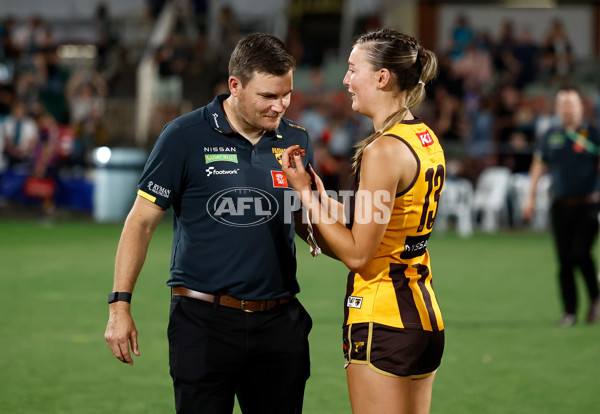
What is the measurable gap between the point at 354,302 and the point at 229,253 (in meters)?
0.60

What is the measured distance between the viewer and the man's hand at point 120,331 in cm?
384

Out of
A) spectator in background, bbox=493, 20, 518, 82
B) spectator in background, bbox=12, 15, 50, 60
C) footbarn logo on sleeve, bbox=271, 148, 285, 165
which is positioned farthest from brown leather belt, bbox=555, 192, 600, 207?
spectator in background, bbox=12, 15, 50, 60

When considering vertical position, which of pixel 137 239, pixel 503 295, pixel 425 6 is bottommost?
pixel 503 295

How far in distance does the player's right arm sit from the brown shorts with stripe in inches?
37.4

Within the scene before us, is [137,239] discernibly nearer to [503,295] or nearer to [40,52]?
[503,295]

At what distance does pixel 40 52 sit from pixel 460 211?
40.9 feet

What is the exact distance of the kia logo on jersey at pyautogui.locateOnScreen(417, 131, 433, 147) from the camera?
3746mm

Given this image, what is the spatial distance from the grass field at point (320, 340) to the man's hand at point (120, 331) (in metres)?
2.65


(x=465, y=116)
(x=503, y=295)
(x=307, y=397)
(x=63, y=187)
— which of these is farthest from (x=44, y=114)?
(x=307, y=397)

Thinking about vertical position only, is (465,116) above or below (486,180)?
above

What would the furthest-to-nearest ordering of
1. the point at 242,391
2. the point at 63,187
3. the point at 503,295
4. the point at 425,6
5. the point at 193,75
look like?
the point at 425,6 → the point at 193,75 → the point at 63,187 → the point at 503,295 → the point at 242,391

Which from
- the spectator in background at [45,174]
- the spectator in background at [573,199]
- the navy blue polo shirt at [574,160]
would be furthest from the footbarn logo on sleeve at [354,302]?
the spectator in background at [45,174]

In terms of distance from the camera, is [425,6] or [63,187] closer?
[63,187]

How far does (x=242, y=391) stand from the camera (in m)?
4.09
